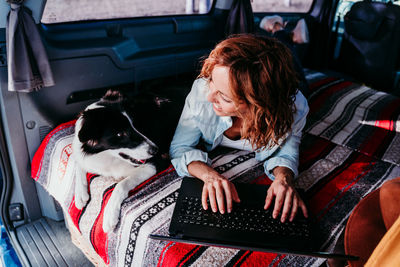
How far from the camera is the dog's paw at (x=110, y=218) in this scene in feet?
4.07

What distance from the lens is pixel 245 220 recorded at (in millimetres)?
1141

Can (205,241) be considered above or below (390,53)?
below

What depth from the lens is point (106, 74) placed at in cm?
194

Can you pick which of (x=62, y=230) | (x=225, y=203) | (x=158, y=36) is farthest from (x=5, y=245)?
(x=158, y=36)

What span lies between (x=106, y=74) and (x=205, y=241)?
135 cm

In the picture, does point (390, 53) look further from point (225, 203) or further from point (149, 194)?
point (149, 194)

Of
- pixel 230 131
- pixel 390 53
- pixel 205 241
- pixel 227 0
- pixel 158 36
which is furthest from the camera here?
pixel 390 53

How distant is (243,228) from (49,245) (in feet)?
4.68

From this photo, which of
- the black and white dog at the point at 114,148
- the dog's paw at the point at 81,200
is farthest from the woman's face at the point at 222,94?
the dog's paw at the point at 81,200

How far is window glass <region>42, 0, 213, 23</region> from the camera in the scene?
179 cm

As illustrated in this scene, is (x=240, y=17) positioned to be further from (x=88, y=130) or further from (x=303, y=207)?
(x=303, y=207)

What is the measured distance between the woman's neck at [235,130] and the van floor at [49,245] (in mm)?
1137

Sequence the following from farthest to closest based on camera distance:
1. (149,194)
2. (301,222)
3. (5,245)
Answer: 1. (5,245)
2. (149,194)
3. (301,222)

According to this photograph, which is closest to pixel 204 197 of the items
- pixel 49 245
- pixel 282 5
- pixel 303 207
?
pixel 303 207
